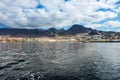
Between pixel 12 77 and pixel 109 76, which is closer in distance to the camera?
pixel 12 77

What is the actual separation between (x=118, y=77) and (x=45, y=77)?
50.4 ft

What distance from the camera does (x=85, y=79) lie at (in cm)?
3600

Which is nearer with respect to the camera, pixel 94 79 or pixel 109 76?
pixel 94 79

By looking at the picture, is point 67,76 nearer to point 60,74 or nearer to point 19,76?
point 60,74

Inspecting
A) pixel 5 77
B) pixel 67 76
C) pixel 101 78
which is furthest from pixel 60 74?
pixel 5 77

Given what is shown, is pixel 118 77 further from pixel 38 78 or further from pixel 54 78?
pixel 38 78

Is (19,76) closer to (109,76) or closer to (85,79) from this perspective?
(85,79)

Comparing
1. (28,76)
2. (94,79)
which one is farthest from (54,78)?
(94,79)

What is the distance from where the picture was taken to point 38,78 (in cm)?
3588

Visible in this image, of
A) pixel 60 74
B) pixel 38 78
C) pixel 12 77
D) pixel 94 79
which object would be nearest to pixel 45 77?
pixel 38 78

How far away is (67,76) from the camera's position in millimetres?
37688

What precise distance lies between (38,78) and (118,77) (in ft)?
55.0

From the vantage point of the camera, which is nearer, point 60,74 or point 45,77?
point 45,77

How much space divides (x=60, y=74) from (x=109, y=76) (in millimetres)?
10653
